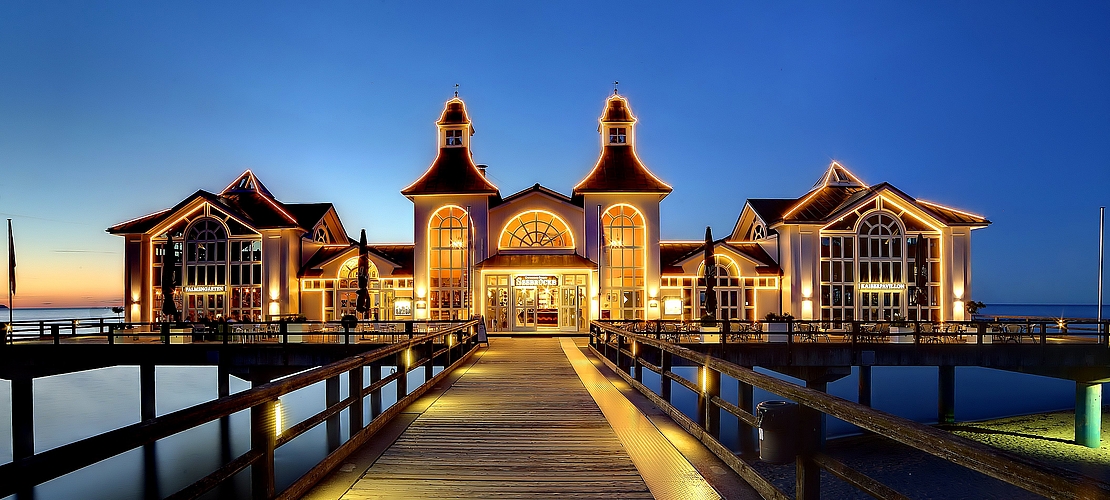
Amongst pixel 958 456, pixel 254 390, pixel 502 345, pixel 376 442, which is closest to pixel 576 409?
pixel 376 442

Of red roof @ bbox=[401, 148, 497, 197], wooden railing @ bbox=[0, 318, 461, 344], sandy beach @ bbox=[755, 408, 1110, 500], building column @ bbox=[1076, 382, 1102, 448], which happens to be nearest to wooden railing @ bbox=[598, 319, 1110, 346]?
building column @ bbox=[1076, 382, 1102, 448]

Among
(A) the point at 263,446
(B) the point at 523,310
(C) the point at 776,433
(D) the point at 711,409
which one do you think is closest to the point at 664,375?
(D) the point at 711,409

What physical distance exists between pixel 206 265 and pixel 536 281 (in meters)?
14.1

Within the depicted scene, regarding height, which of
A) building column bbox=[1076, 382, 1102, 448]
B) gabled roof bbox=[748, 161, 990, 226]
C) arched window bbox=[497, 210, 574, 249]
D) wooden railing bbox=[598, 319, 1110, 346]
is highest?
gabled roof bbox=[748, 161, 990, 226]

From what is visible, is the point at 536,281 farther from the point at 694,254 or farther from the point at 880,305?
the point at 880,305

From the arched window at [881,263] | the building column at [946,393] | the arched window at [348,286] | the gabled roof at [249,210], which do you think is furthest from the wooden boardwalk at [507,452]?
the gabled roof at [249,210]

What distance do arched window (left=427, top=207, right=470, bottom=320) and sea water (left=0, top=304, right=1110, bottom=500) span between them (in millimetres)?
5069

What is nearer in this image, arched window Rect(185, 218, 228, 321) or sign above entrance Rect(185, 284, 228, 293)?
→ sign above entrance Rect(185, 284, 228, 293)

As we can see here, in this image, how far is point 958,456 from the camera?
110 inches

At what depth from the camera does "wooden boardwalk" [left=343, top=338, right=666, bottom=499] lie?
543 cm

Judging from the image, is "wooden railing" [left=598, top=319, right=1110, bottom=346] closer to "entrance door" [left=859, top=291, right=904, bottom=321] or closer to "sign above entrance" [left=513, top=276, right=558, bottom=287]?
"entrance door" [left=859, top=291, right=904, bottom=321]

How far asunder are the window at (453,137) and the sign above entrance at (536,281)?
6.99 meters

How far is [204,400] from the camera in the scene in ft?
111

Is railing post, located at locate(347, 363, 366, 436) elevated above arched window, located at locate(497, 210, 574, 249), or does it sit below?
below
